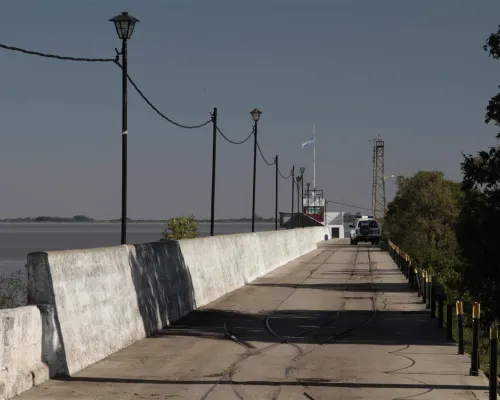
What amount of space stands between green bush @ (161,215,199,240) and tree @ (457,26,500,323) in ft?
223

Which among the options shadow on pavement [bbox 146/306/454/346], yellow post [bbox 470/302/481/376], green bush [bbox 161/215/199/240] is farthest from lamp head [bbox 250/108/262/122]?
green bush [bbox 161/215/199/240]

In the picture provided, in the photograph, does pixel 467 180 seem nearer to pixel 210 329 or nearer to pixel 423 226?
pixel 210 329

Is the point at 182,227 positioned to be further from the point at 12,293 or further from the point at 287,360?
the point at 287,360

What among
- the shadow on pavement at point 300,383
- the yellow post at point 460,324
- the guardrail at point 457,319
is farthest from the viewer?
the yellow post at point 460,324

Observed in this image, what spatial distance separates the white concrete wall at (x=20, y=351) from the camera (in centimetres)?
1178

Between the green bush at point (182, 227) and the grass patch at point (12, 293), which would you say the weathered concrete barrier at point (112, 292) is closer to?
the grass patch at point (12, 293)

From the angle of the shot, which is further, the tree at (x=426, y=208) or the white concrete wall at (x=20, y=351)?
the tree at (x=426, y=208)

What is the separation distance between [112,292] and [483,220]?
9520mm

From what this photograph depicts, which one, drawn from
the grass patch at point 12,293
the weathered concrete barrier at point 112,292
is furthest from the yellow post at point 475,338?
the grass patch at point 12,293

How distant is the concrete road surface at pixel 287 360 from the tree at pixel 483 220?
1.59m

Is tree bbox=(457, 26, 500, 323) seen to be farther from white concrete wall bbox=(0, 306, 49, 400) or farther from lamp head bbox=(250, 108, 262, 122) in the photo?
lamp head bbox=(250, 108, 262, 122)

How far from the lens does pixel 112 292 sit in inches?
651

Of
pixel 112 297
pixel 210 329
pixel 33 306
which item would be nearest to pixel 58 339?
pixel 33 306

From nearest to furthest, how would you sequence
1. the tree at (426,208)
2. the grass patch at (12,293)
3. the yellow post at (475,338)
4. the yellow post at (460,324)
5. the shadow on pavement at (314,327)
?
1. the yellow post at (475,338)
2. the yellow post at (460,324)
3. the shadow on pavement at (314,327)
4. the grass patch at (12,293)
5. the tree at (426,208)
